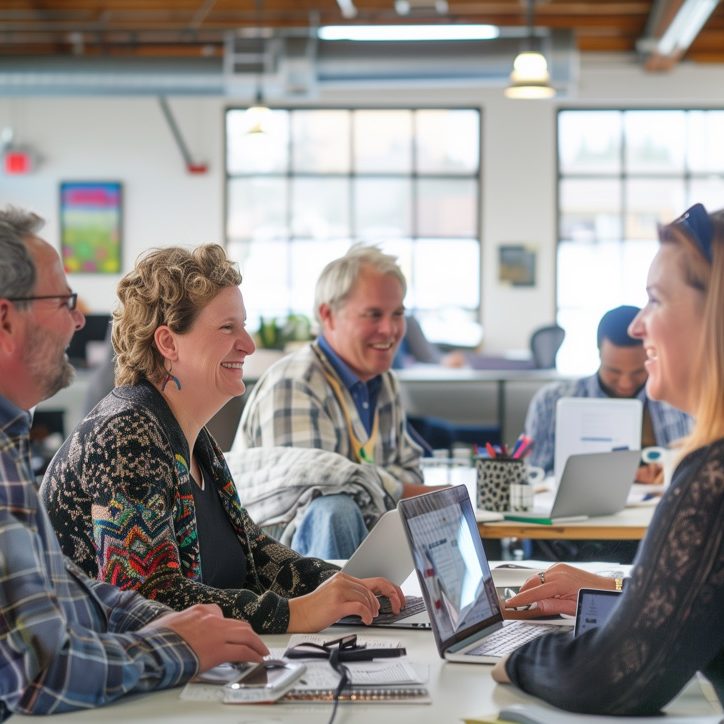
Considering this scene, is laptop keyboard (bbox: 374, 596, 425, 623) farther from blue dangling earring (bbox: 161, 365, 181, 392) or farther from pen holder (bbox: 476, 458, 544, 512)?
pen holder (bbox: 476, 458, 544, 512)

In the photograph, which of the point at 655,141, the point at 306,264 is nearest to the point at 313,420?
the point at 306,264

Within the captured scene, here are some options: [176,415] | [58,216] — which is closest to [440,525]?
[176,415]

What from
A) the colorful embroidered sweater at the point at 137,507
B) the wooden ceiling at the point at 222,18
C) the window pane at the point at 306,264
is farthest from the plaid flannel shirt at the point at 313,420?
the window pane at the point at 306,264

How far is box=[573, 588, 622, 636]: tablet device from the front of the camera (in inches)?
69.9

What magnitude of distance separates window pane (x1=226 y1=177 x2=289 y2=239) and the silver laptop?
10.6 meters

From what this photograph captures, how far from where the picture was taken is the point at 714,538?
1365mm

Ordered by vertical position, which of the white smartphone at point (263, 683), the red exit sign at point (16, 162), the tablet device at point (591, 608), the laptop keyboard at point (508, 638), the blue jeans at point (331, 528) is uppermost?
the red exit sign at point (16, 162)

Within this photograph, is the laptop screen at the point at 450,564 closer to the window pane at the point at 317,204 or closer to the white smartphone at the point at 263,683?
the white smartphone at the point at 263,683

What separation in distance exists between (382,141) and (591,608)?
11156 millimetres

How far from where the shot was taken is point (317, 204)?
497 inches

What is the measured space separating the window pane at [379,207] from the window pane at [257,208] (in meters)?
→ 0.82

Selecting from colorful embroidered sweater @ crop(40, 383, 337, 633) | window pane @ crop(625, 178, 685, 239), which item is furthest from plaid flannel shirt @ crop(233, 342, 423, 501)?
window pane @ crop(625, 178, 685, 239)

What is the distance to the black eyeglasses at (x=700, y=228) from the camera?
1.43m

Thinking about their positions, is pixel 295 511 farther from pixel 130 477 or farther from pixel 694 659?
pixel 694 659
